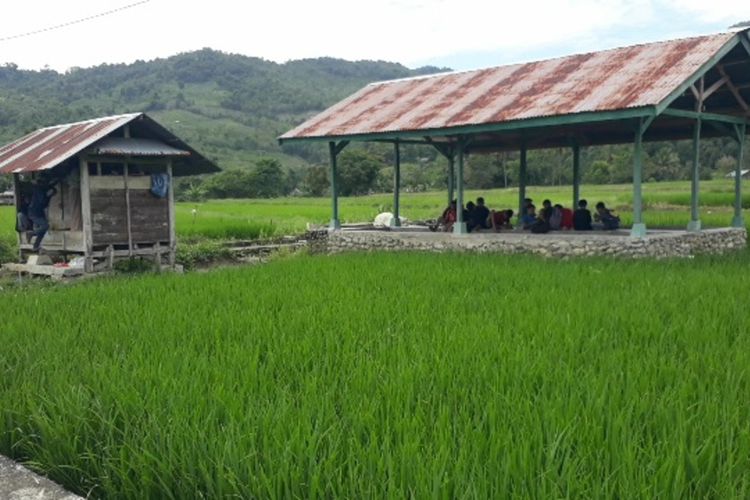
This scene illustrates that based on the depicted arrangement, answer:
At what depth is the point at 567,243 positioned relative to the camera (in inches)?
424

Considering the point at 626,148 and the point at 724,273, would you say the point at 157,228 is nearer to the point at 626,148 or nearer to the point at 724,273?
the point at 724,273

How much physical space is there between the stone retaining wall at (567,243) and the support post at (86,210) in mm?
5257

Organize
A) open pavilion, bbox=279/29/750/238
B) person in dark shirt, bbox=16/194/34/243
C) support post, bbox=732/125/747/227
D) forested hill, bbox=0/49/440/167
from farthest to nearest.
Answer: forested hill, bbox=0/49/440/167, support post, bbox=732/125/747/227, person in dark shirt, bbox=16/194/34/243, open pavilion, bbox=279/29/750/238

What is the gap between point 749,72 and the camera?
11.6m

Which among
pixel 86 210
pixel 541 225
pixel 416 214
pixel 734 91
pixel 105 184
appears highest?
pixel 734 91

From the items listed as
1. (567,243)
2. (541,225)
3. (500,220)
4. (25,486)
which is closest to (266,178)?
(500,220)

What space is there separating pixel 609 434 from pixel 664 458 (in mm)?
242

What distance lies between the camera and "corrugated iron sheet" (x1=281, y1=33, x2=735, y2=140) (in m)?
10.1

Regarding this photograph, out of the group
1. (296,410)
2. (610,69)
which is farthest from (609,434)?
(610,69)

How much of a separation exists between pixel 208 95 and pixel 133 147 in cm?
9498

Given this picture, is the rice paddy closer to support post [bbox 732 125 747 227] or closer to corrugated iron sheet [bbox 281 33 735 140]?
corrugated iron sheet [bbox 281 33 735 140]

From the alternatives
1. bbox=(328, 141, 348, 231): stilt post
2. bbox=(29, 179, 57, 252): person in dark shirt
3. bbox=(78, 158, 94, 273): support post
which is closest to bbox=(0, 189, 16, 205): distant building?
bbox=(29, 179, 57, 252): person in dark shirt

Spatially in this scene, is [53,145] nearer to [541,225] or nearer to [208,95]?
[541,225]

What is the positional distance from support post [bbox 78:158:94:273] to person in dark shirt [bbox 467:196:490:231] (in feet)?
22.2
